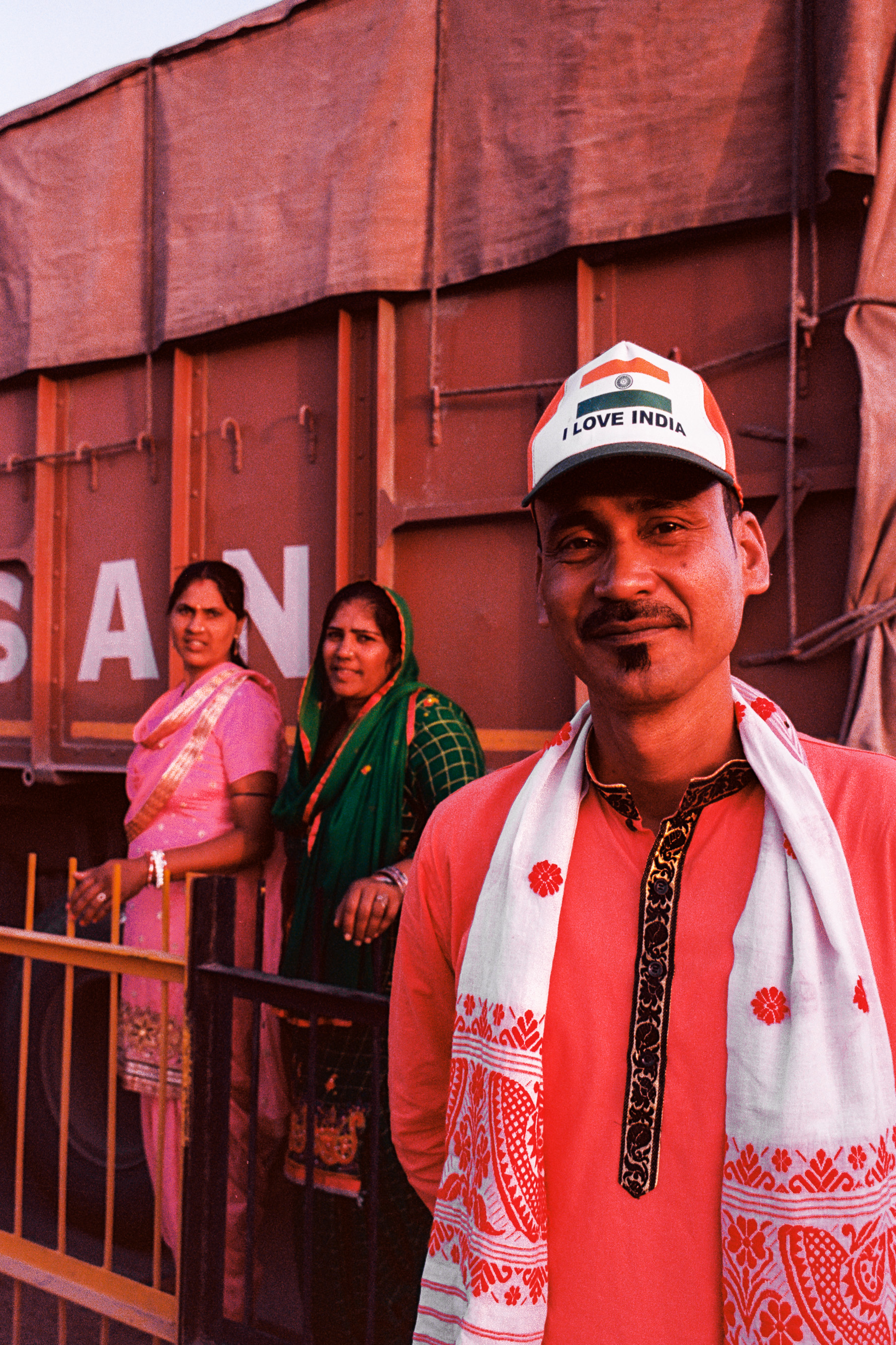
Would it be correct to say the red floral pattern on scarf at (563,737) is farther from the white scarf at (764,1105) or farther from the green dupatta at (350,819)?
the green dupatta at (350,819)

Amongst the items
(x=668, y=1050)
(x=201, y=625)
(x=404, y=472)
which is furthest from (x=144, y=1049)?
(x=668, y=1050)

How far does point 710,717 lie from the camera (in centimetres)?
93

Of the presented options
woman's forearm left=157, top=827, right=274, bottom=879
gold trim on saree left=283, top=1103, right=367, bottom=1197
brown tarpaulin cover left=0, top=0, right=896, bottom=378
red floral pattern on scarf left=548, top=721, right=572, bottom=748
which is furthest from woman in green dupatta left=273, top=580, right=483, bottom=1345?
brown tarpaulin cover left=0, top=0, right=896, bottom=378

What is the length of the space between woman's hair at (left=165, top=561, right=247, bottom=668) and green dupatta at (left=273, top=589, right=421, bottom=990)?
0.57 meters

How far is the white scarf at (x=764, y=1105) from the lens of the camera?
76 centimetres

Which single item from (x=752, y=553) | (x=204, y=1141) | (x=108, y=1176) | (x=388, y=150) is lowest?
(x=108, y=1176)

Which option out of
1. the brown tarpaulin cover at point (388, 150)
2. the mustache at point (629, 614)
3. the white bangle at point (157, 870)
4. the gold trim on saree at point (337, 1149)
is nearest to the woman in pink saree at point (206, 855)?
the white bangle at point (157, 870)

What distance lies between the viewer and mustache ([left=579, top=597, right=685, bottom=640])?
874 mm

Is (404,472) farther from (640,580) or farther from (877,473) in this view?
(640,580)

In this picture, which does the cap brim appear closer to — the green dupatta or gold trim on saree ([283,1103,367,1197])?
the green dupatta

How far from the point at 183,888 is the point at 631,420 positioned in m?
1.94

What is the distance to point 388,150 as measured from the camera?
295cm

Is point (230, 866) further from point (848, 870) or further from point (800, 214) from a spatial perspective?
point (800, 214)

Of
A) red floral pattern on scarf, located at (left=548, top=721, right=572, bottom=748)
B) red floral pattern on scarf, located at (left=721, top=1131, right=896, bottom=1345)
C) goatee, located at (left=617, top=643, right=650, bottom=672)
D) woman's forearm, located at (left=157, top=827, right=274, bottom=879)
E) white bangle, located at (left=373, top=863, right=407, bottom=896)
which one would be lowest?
red floral pattern on scarf, located at (left=721, top=1131, right=896, bottom=1345)
